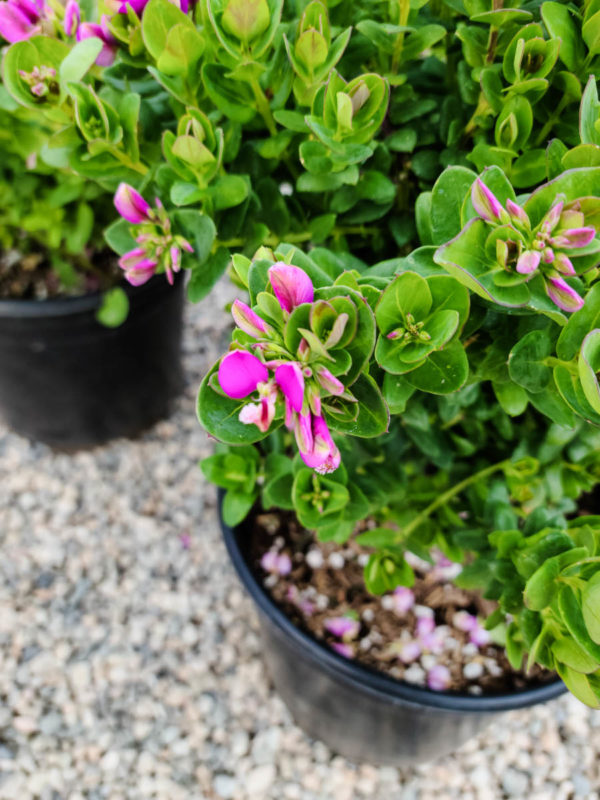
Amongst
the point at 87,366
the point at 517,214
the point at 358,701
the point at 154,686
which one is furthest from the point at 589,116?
the point at 154,686

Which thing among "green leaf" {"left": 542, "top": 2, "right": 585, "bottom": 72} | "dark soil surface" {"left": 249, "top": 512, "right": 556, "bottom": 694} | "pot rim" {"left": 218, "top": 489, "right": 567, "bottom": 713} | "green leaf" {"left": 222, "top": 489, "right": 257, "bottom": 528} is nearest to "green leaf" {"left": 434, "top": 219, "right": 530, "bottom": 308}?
"green leaf" {"left": 542, "top": 2, "right": 585, "bottom": 72}

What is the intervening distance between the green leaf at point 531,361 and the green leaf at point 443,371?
0.05 metres

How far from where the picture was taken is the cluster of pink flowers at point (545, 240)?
1.55 feet

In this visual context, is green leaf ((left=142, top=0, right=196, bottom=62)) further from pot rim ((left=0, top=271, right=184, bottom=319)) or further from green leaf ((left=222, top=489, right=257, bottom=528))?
pot rim ((left=0, top=271, right=184, bottom=319))

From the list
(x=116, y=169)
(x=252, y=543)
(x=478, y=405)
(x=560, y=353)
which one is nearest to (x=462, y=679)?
(x=252, y=543)

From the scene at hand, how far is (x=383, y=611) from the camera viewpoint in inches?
49.1

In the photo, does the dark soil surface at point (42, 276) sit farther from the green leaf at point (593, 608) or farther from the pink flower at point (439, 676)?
the green leaf at point (593, 608)

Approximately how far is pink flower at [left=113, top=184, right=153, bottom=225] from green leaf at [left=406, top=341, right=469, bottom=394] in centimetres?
29

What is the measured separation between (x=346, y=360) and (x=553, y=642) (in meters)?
0.36

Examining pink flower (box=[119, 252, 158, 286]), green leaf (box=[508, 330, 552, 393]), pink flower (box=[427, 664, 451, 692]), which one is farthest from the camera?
pink flower (box=[427, 664, 451, 692])

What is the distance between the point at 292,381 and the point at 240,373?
33 mm

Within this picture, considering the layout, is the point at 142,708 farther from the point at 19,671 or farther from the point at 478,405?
the point at 478,405

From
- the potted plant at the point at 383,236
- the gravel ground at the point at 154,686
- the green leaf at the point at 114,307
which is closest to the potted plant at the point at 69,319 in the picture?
the green leaf at the point at 114,307

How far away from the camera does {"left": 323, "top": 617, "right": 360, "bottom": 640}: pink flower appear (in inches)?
46.7
